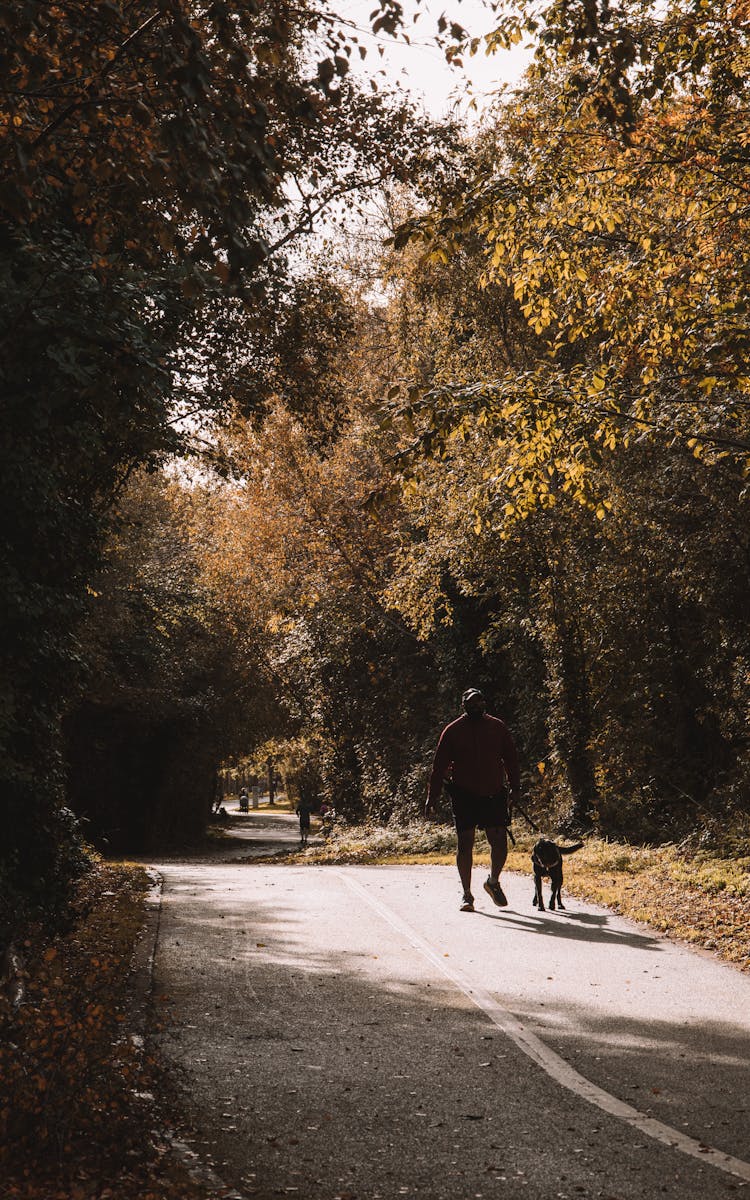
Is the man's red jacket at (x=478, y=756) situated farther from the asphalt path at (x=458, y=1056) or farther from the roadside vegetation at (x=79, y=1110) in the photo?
the roadside vegetation at (x=79, y=1110)

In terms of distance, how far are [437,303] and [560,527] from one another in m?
5.76

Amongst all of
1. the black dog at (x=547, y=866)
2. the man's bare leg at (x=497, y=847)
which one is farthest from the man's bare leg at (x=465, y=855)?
the black dog at (x=547, y=866)

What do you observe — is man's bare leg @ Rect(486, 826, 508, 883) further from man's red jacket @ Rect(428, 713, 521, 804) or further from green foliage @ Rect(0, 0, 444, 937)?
green foliage @ Rect(0, 0, 444, 937)

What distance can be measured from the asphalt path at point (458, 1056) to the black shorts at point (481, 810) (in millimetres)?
937

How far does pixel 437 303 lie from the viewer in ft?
73.1

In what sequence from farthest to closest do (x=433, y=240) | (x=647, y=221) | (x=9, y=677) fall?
(x=647, y=221), (x=433, y=240), (x=9, y=677)

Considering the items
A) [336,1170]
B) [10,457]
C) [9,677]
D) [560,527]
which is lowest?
[336,1170]

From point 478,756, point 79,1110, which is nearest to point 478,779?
point 478,756

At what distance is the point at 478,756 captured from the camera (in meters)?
11.4

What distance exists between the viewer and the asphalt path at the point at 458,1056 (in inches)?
182

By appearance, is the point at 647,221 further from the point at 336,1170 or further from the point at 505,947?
the point at 336,1170

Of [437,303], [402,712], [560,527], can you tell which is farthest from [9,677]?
[402,712]

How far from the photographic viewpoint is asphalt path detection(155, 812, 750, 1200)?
15.2 feet

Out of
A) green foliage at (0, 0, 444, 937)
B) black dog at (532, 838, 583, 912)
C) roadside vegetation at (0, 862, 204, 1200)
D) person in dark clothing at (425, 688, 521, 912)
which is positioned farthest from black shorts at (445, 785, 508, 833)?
roadside vegetation at (0, 862, 204, 1200)
